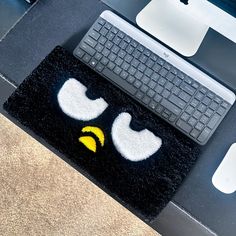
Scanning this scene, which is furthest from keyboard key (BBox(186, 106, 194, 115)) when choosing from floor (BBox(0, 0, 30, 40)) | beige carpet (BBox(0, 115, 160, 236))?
beige carpet (BBox(0, 115, 160, 236))

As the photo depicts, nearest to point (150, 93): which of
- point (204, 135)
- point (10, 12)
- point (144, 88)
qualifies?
point (144, 88)

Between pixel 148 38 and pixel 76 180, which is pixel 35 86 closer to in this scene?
pixel 148 38

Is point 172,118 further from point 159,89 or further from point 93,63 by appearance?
point 93,63

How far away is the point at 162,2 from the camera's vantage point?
0.83 metres

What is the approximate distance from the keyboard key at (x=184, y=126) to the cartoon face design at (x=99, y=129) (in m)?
0.04

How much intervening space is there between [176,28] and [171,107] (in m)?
0.15

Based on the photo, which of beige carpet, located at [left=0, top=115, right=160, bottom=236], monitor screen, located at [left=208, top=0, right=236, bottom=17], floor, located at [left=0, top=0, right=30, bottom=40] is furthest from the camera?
beige carpet, located at [left=0, top=115, right=160, bottom=236]

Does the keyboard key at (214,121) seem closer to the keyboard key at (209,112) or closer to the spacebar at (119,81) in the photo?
the keyboard key at (209,112)

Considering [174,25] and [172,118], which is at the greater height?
[174,25]

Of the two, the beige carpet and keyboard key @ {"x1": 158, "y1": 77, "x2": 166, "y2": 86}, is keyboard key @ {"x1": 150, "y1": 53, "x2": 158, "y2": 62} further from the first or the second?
the beige carpet

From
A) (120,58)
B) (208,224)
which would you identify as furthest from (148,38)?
(208,224)

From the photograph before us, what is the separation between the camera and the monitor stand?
82 cm

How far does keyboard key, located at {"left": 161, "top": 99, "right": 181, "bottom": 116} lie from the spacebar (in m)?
0.05

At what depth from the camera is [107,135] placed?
2.53 feet
